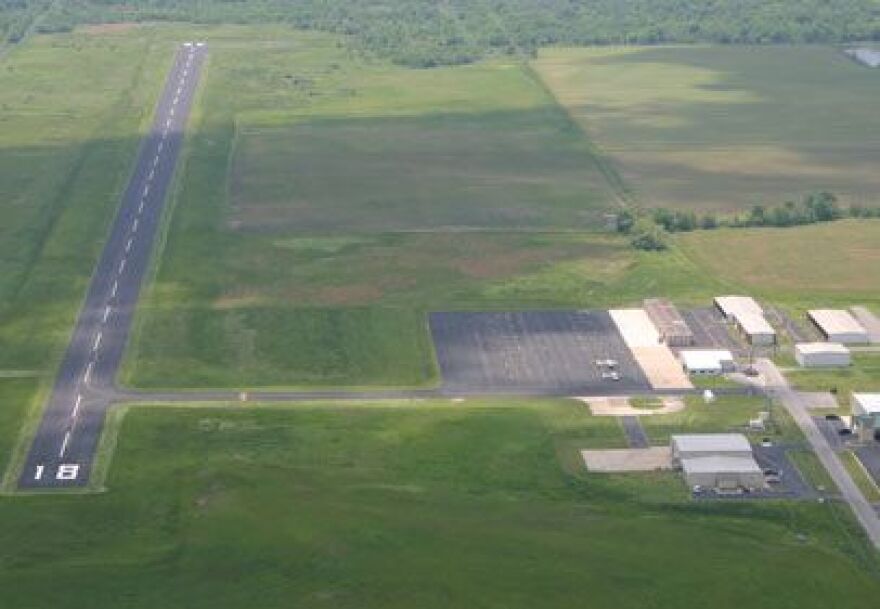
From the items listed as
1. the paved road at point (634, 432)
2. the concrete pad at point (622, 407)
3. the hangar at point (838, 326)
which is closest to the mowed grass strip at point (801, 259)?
the hangar at point (838, 326)

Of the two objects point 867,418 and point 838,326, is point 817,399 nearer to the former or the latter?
point 867,418

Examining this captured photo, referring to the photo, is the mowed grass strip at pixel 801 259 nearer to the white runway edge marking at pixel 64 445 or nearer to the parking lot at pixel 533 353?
the parking lot at pixel 533 353

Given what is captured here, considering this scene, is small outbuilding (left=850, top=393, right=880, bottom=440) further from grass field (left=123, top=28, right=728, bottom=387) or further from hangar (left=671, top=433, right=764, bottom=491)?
grass field (left=123, top=28, right=728, bottom=387)

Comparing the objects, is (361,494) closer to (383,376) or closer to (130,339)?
(383,376)

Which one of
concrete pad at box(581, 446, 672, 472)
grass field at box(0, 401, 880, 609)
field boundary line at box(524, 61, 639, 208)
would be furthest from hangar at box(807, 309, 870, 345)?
field boundary line at box(524, 61, 639, 208)

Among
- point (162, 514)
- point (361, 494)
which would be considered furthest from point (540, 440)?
point (162, 514)

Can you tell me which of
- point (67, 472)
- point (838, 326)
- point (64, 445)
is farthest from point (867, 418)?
point (64, 445)
